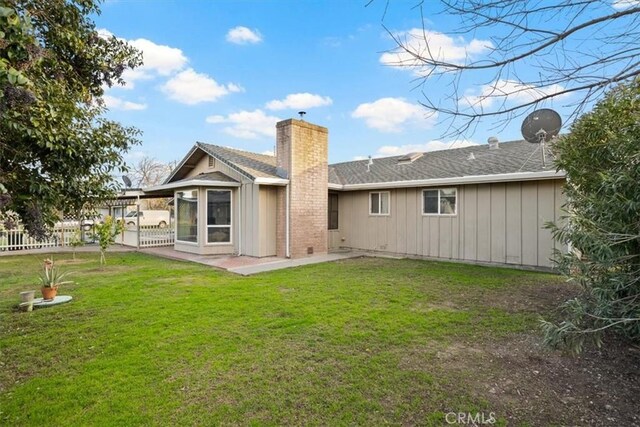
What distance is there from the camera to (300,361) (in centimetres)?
378

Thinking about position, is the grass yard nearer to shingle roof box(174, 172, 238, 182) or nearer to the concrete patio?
the concrete patio

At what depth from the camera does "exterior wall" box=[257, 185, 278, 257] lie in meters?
11.5

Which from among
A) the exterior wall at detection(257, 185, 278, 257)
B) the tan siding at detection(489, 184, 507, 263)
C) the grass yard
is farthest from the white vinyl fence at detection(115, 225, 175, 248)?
the tan siding at detection(489, 184, 507, 263)

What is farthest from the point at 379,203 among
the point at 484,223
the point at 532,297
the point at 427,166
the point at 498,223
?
the point at 532,297

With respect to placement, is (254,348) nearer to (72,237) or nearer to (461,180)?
(461,180)

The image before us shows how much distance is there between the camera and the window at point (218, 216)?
39.6 feet

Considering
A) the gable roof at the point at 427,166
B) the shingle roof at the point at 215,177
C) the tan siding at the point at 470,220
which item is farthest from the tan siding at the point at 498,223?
the shingle roof at the point at 215,177

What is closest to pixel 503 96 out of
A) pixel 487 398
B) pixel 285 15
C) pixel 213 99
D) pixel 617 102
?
pixel 487 398

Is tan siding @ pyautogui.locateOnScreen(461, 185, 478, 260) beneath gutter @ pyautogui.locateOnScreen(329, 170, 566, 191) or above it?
beneath

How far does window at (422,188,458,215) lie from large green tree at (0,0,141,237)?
9.19m

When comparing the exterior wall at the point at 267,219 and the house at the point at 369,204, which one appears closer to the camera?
the house at the point at 369,204

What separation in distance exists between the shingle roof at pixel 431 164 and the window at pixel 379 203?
0.52 metres

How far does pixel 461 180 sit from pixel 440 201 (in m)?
1.12

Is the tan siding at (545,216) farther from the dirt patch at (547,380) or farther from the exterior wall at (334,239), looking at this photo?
the exterior wall at (334,239)
